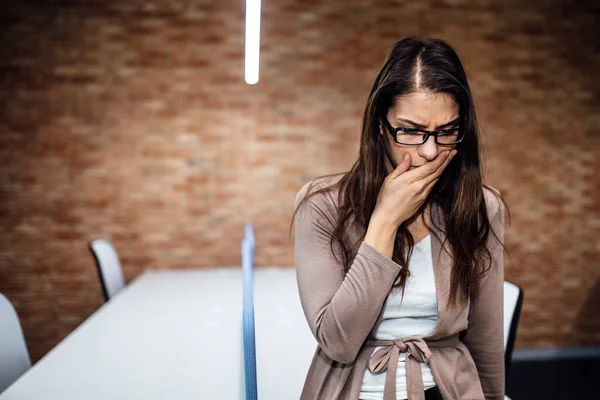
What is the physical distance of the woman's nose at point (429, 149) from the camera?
0.99 m

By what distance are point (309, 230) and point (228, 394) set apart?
794 millimetres

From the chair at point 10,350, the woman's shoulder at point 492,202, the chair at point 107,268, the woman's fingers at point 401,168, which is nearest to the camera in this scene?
the woman's fingers at point 401,168

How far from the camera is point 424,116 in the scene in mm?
976

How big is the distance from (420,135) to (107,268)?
7.86 feet

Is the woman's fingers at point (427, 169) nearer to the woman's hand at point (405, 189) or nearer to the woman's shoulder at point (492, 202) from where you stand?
the woman's hand at point (405, 189)

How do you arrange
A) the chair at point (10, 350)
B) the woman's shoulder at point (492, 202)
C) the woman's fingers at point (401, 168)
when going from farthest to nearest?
the chair at point (10, 350), the woman's shoulder at point (492, 202), the woman's fingers at point (401, 168)

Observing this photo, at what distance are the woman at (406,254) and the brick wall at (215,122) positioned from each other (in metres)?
2.61

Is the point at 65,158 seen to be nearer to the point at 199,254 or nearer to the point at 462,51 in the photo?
the point at 199,254

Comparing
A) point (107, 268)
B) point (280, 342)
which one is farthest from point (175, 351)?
point (107, 268)

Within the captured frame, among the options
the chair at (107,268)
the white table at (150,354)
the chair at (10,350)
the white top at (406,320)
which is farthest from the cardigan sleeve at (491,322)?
the chair at (107,268)

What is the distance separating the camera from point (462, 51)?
145 inches

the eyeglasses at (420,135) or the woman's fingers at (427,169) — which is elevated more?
the eyeglasses at (420,135)

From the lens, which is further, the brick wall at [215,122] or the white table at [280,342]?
the brick wall at [215,122]

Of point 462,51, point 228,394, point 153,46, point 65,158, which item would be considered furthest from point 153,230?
point 462,51
